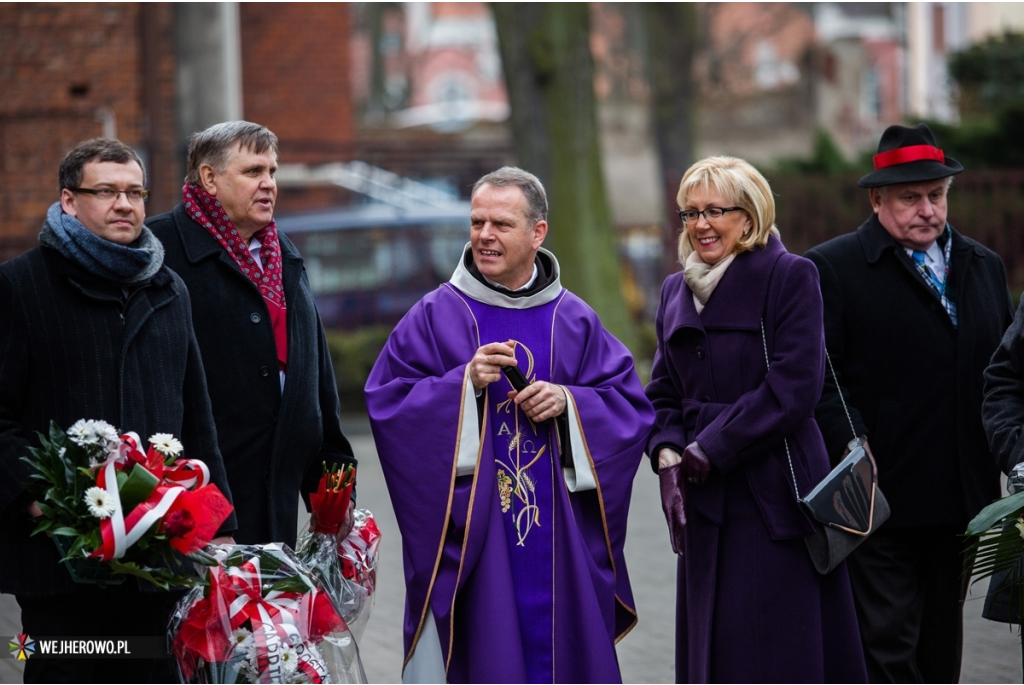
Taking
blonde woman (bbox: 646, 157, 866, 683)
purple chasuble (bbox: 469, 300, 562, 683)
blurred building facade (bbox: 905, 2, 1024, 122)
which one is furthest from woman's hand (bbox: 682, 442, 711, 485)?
blurred building facade (bbox: 905, 2, 1024, 122)

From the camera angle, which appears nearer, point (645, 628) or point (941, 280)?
point (941, 280)

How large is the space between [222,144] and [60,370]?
1.02 metres

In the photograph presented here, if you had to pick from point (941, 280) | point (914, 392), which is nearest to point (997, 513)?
point (914, 392)

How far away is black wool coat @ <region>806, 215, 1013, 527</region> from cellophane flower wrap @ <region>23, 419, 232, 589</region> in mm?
2400

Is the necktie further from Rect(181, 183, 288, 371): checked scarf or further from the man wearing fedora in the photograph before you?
Rect(181, 183, 288, 371): checked scarf

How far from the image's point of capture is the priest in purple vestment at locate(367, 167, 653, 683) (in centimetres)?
398

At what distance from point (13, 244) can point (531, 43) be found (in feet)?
18.1

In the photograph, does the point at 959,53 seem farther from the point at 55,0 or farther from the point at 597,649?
the point at 597,649

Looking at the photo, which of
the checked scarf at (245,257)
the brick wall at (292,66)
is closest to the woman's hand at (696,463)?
the checked scarf at (245,257)

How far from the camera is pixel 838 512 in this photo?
14.3ft

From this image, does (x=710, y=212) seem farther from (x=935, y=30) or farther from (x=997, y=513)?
(x=935, y=30)

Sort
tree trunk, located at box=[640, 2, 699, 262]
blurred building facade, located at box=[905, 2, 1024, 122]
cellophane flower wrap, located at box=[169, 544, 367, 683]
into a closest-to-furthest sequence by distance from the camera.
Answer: cellophane flower wrap, located at box=[169, 544, 367, 683], blurred building facade, located at box=[905, 2, 1024, 122], tree trunk, located at box=[640, 2, 699, 262]

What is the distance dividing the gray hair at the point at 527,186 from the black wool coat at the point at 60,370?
106 centimetres

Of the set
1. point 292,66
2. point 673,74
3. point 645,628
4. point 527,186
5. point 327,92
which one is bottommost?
point 645,628
